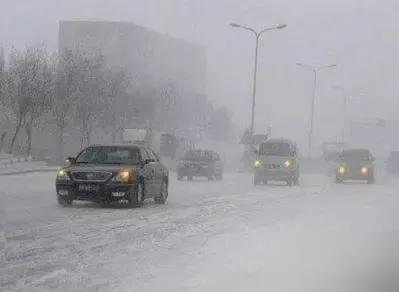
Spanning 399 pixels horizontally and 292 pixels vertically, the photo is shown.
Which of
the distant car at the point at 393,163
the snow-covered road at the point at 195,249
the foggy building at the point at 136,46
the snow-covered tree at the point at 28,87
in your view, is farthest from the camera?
the foggy building at the point at 136,46

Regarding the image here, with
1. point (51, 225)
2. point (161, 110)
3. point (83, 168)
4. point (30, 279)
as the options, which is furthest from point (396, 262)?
point (161, 110)

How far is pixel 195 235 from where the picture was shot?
41.7 ft

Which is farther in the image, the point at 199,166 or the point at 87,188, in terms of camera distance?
the point at 199,166

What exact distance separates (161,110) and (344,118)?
67.5 feet

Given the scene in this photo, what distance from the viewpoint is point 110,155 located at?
1931 centimetres

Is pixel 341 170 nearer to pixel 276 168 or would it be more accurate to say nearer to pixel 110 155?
pixel 276 168

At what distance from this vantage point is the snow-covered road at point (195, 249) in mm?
8312

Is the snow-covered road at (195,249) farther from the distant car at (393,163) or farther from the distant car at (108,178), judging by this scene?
the distant car at (393,163)

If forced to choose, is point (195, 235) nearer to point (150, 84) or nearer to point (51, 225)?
point (51, 225)

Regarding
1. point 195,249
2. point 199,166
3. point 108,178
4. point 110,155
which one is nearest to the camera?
point 195,249

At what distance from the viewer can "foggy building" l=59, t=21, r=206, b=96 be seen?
129625 mm

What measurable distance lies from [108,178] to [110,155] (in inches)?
56.8

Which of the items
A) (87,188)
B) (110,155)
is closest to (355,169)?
(110,155)

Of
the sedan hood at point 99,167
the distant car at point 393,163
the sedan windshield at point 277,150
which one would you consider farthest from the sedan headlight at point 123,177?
the distant car at point 393,163
